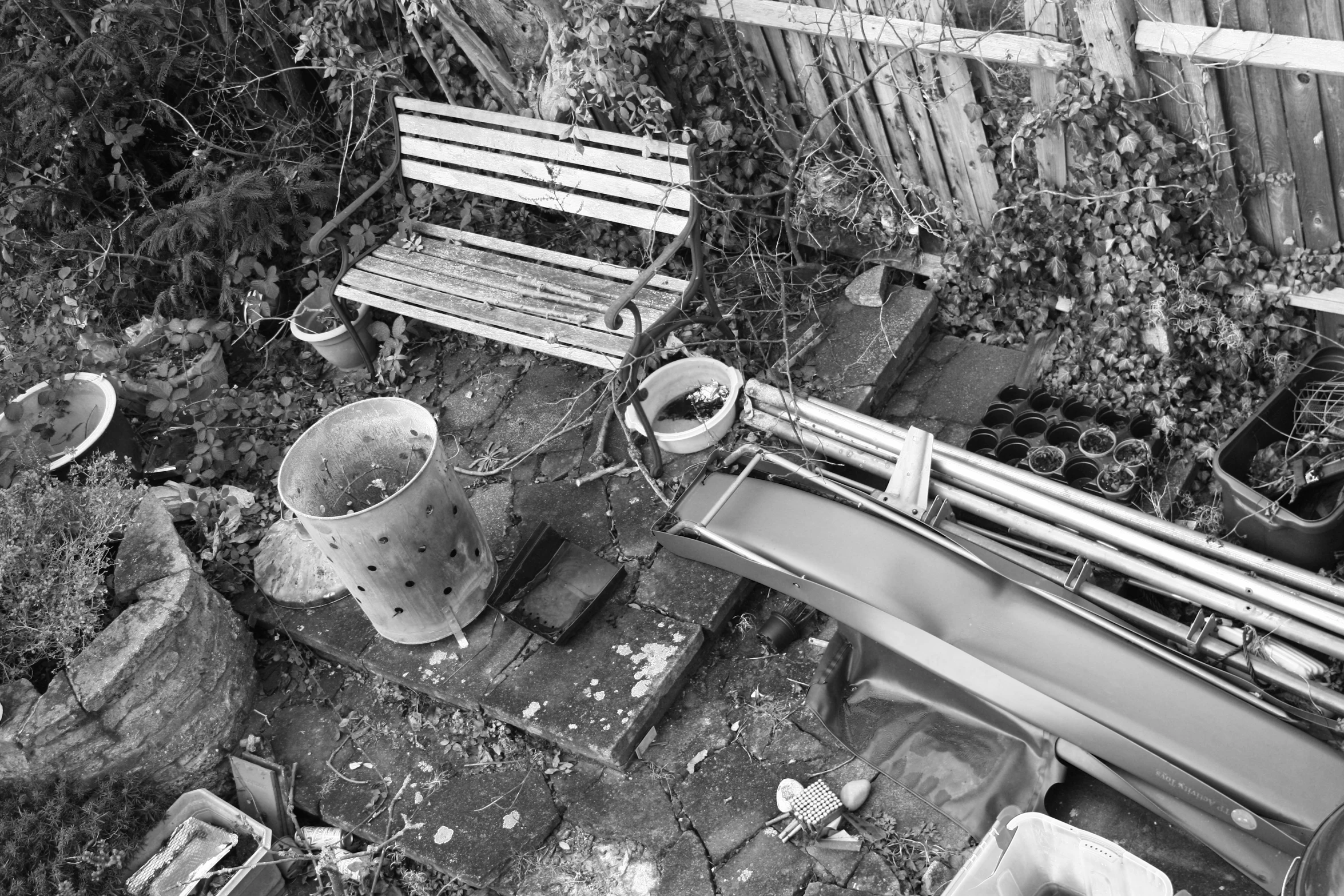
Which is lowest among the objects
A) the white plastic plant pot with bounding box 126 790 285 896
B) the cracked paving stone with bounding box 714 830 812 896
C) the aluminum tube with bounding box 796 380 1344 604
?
the cracked paving stone with bounding box 714 830 812 896

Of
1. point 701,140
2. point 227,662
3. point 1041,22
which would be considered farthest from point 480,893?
point 1041,22

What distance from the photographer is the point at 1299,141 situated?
142 inches

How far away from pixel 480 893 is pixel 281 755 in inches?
43.2

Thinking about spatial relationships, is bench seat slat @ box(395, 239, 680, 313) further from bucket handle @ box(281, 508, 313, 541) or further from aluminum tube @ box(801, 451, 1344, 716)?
bucket handle @ box(281, 508, 313, 541)

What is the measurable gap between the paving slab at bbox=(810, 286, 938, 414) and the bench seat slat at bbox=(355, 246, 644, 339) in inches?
38.0

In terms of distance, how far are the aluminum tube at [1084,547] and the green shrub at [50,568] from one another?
2631 mm

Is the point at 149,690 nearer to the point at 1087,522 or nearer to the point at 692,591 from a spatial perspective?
the point at 692,591

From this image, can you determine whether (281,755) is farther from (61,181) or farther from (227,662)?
(61,181)

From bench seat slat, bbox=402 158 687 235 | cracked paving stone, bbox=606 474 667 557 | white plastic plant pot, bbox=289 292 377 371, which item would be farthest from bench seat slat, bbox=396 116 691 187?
cracked paving stone, bbox=606 474 667 557

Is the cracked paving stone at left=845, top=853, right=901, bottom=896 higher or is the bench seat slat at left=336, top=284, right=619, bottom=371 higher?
the bench seat slat at left=336, top=284, right=619, bottom=371

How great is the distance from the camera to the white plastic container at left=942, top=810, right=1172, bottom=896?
2666 millimetres

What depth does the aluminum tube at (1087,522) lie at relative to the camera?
319cm

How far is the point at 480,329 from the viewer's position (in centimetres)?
471

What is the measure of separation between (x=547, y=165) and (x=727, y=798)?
295cm
